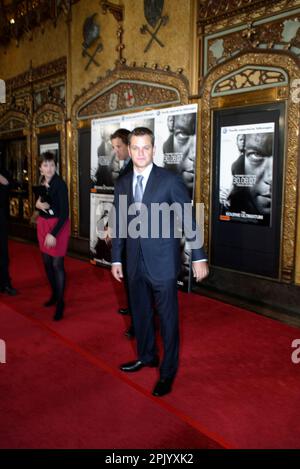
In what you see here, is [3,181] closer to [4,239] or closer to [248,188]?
[4,239]

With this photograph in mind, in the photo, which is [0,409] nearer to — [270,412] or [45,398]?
[45,398]

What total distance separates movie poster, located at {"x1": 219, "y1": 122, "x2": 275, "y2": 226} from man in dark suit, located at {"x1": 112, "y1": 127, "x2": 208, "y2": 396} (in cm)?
210

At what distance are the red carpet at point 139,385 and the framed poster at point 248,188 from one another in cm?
72

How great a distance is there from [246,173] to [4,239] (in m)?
2.82

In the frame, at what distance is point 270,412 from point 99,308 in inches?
91.0

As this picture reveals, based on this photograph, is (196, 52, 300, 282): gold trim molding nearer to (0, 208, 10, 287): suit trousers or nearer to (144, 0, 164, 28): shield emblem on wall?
(144, 0, 164, 28): shield emblem on wall

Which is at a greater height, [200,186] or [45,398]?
[200,186]

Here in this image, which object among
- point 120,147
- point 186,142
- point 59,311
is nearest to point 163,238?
point 120,147

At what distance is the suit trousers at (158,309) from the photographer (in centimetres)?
254

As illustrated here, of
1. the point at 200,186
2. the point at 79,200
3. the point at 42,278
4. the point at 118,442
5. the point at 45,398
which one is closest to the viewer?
the point at 118,442

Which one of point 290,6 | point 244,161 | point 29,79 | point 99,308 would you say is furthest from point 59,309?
point 29,79

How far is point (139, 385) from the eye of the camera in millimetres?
2707

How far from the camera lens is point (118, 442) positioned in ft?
6.84
